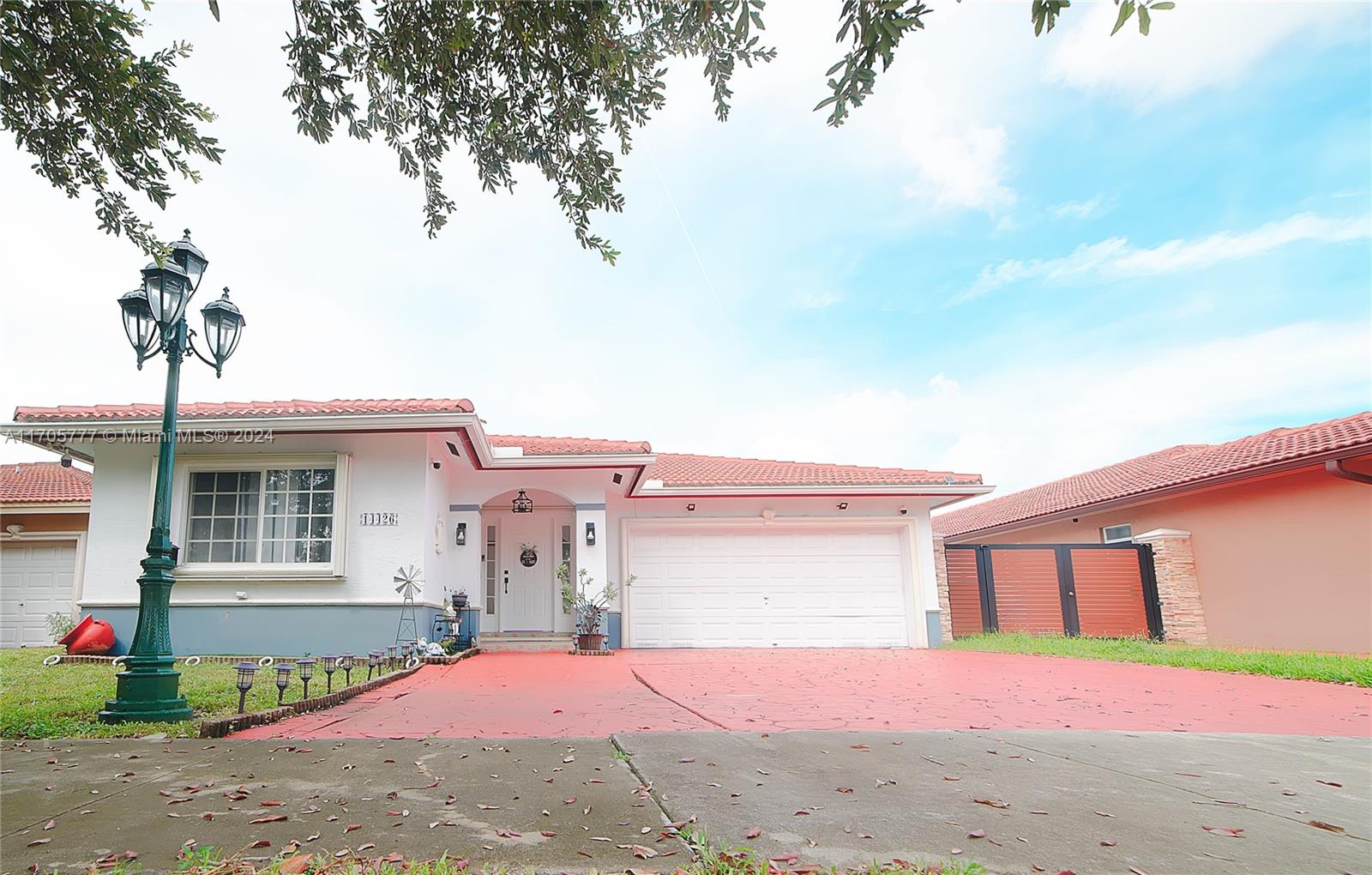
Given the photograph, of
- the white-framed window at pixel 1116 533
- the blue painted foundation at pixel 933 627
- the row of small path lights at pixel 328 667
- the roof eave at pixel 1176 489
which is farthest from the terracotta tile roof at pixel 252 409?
the white-framed window at pixel 1116 533

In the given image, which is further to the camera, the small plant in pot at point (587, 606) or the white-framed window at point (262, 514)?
the small plant in pot at point (587, 606)

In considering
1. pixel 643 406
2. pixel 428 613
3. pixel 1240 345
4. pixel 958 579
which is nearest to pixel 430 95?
pixel 428 613

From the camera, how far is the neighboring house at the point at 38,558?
515 inches

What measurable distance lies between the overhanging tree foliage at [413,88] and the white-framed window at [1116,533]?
1351 centimetres

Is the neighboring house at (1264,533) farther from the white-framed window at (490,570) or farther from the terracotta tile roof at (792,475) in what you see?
the white-framed window at (490,570)

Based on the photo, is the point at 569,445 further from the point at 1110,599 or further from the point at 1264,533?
the point at 1264,533

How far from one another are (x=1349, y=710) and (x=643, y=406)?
1492cm

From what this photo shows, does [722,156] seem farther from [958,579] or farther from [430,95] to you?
[958,579]

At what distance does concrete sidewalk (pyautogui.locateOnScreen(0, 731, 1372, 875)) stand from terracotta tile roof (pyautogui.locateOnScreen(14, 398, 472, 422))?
→ 5.87 meters

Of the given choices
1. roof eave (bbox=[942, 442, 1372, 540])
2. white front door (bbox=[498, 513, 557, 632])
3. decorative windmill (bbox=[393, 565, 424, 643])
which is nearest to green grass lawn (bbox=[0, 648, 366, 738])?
decorative windmill (bbox=[393, 565, 424, 643])

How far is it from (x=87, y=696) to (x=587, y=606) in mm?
6436

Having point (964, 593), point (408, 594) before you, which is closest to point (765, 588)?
point (964, 593)

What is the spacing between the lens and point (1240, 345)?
1455 centimetres

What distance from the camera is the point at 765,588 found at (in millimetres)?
12516
